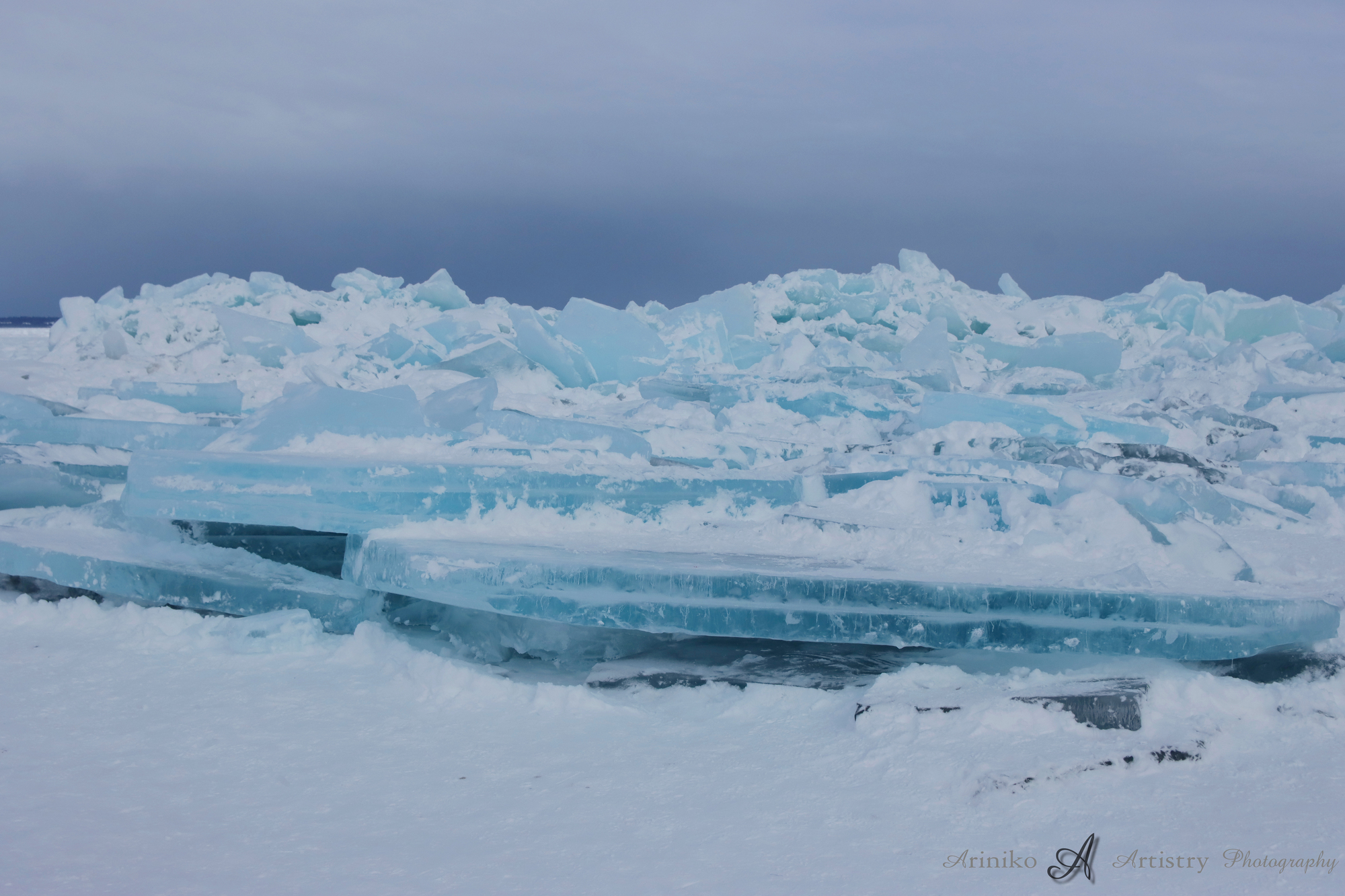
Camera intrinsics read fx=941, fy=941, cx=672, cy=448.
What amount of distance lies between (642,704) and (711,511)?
0.94 metres

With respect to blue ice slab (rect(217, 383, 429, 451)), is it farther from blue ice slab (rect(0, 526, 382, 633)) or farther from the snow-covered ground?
the snow-covered ground

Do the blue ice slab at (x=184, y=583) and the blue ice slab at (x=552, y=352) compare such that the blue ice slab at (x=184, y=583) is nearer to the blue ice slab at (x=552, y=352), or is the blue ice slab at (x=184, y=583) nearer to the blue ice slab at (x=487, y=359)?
the blue ice slab at (x=487, y=359)

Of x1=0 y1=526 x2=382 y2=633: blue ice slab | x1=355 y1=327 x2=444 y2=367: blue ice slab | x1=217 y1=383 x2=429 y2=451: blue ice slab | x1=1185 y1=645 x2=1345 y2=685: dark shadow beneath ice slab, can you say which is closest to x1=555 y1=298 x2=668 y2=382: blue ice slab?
x1=355 y1=327 x2=444 y2=367: blue ice slab

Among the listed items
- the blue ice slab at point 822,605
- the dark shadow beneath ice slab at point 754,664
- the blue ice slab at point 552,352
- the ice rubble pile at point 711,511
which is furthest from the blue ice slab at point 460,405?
the blue ice slab at point 552,352

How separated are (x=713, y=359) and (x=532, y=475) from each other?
711 cm

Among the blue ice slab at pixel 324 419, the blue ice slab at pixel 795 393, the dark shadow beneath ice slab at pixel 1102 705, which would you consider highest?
the blue ice slab at pixel 795 393

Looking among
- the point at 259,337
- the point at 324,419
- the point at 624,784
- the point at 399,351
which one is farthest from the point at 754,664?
the point at 259,337

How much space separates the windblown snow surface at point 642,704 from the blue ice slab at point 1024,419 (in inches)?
13.3

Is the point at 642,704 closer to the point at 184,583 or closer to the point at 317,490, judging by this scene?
the point at 317,490

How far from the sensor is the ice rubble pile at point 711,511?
183cm

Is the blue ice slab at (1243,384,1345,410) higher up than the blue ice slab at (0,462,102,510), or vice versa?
the blue ice slab at (1243,384,1345,410)

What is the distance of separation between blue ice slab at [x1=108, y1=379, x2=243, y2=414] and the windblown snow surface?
2031mm

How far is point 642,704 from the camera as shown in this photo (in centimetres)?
178

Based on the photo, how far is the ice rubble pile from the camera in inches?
72.1
